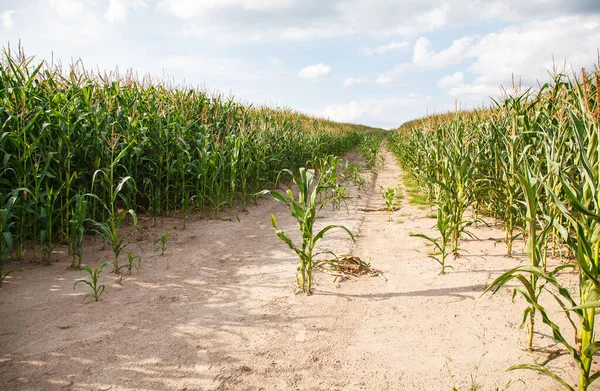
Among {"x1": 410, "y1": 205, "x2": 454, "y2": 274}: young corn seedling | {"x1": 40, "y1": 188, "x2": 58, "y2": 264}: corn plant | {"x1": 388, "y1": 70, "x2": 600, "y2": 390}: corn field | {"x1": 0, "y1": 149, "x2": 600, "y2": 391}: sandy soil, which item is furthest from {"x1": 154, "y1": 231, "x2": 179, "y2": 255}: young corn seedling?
{"x1": 388, "y1": 70, "x2": 600, "y2": 390}: corn field

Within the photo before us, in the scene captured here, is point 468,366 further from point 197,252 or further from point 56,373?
point 197,252

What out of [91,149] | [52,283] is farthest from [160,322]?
[91,149]

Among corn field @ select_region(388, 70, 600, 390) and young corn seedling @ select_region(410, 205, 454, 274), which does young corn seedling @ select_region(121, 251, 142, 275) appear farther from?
corn field @ select_region(388, 70, 600, 390)

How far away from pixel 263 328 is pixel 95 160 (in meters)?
3.22

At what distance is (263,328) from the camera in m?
2.69

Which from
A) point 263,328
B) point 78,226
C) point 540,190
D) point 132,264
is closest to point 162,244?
point 132,264

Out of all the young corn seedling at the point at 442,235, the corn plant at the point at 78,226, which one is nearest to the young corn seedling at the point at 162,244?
the corn plant at the point at 78,226

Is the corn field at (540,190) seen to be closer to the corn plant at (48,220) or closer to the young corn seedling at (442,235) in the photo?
the young corn seedling at (442,235)

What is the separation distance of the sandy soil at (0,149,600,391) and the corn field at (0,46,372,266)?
1.78ft

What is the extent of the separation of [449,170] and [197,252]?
316cm

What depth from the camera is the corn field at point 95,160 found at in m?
3.84

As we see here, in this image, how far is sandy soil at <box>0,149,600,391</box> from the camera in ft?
7.13

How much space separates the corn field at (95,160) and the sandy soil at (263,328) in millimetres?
543

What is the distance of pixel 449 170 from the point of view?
4.64 meters
